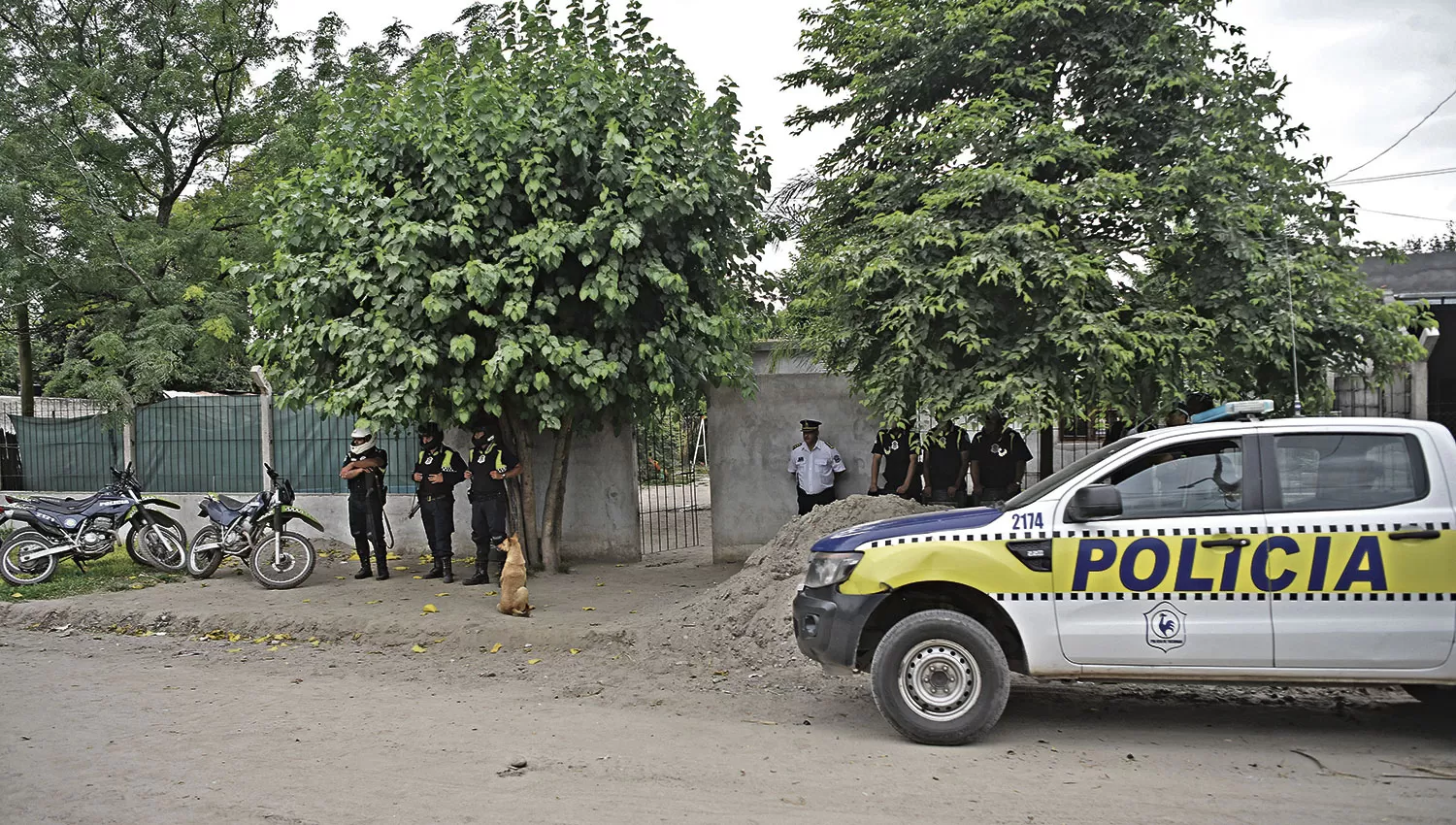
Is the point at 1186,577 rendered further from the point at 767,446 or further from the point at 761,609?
the point at 767,446

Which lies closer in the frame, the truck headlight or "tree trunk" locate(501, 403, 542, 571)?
the truck headlight

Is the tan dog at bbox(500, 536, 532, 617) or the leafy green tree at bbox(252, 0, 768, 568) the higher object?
the leafy green tree at bbox(252, 0, 768, 568)

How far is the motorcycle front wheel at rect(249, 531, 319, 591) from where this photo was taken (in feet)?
37.0

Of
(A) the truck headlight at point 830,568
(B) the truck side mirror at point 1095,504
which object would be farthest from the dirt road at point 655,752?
(B) the truck side mirror at point 1095,504

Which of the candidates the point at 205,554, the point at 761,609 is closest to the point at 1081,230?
the point at 761,609

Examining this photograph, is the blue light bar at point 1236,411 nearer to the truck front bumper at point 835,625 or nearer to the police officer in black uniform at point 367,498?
the truck front bumper at point 835,625

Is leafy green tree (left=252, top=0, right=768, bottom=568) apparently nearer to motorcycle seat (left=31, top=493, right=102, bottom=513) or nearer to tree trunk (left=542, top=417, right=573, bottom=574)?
tree trunk (left=542, top=417, right=573, bottom=574)

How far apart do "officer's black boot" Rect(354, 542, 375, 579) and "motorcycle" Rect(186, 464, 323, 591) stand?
50 cm

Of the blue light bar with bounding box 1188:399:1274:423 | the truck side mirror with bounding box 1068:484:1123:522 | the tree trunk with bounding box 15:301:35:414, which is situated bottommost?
the truck side mirror with bounding box 1068:484:1123:522

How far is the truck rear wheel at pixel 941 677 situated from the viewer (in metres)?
5.78

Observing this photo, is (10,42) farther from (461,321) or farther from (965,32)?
(965,32)

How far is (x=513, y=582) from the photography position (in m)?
9.58

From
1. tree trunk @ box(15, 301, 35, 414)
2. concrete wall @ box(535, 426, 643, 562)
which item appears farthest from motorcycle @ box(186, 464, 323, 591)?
tree trunk @ box(15, 301, 35, 414)

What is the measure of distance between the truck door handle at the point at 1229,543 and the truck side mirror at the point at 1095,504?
482mm
